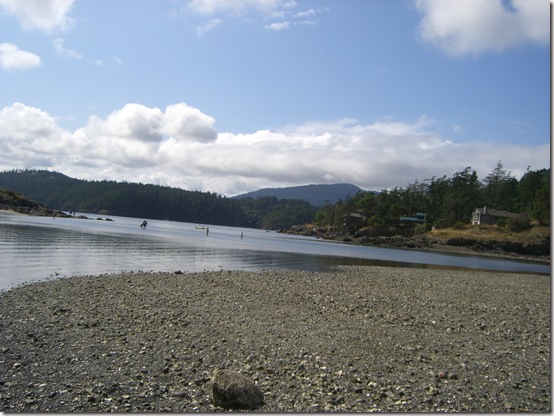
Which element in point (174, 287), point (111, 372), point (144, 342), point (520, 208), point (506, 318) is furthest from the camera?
point (520, 208)

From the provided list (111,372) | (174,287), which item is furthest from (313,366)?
(174,287)

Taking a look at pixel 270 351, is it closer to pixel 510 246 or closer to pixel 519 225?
pixel 510 246

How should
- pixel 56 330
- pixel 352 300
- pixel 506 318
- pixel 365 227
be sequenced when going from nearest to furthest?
1. pixel 56 330
2. pixel 506 318
3. pixel 352 300
4. pixel 365 227

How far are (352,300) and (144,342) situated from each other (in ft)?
34.8

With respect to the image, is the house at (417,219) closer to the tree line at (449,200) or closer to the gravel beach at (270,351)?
the tree line at (449,200)

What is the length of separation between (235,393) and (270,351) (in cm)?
340

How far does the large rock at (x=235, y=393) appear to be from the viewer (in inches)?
307

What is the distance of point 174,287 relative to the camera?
71.3ft

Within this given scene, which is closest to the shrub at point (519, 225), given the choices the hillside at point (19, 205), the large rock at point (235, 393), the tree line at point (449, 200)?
the tree line at point (449, 200)

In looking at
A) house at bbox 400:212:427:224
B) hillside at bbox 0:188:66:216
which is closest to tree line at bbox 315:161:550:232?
house at bbox 400:212:427:224

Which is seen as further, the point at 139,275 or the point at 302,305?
the point at 139,275

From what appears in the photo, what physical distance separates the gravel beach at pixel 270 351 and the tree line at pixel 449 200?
392 feet

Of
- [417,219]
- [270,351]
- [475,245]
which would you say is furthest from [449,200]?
[270,351]

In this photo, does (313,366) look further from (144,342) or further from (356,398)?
(144,342)
